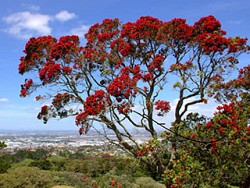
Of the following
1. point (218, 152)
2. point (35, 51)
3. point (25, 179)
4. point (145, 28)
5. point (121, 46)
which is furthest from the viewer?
point (25, 179)

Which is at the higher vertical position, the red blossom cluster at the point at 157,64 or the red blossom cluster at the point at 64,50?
the red blossom cluster at the point at 64,50

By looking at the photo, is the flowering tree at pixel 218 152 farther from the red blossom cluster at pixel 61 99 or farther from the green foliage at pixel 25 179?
the green foliage at pixel 25 179

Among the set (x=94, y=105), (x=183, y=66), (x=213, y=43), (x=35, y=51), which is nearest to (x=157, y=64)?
(x=183, y=66)

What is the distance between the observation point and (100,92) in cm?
994

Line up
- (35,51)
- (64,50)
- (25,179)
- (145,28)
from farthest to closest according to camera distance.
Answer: (25,179) < (35,51) < (64,50) < (145,28)

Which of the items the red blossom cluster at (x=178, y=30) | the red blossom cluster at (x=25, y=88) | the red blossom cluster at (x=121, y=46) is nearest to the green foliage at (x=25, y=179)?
the red blossom cluster at (x=25, y=88)

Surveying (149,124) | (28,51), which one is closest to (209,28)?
(149,124)

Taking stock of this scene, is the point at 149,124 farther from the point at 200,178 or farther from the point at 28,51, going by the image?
the point at 28,51

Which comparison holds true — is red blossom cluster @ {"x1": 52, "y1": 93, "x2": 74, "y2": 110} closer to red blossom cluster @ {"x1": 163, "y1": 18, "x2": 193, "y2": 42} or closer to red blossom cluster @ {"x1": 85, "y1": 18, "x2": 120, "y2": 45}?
red blossom cluster @ {"x1": 85, "y1": 18, "x2": 120, "y2": 45}

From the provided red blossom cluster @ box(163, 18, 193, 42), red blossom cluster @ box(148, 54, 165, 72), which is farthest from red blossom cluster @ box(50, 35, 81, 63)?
red blossom cluster @ box(163, 18, 193, 42)

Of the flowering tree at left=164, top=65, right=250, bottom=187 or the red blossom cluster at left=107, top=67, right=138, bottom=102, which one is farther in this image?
the red blossom cluster at left=107, top=67, right=138, bottom=102

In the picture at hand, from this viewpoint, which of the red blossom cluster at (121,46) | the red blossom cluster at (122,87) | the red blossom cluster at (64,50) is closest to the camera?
the red blossom cluster at (122,87)

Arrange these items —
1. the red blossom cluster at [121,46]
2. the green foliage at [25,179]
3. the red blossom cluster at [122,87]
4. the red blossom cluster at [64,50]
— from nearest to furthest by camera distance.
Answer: the red blossom cluster at [122,87] < the red blossom cluster at [121,46] < the red blossom cluster at [64,50] < the green foliage at [25,179]

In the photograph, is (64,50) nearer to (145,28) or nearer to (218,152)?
(145,28)
